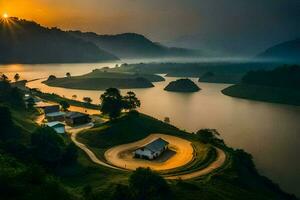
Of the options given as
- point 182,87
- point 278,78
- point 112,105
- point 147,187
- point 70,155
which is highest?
point 278,78

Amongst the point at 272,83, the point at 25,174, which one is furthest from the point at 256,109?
the point at 25,174

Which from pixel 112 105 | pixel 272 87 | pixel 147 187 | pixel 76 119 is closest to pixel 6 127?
pixel 76 119

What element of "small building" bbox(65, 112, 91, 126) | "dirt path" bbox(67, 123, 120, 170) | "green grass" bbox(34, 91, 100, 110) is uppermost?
"small building" bbox(65, 112, 91, 126)

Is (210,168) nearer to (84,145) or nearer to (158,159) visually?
(158,159)

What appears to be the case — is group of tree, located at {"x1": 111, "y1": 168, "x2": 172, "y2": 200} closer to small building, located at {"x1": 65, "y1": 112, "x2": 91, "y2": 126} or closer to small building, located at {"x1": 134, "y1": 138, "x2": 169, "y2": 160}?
small building, located at {"x1": 134, "y1": 138, "x2": 169, "y2": 160}

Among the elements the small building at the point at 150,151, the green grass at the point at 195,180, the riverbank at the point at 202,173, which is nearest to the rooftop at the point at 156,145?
the small building at the point at 150,151

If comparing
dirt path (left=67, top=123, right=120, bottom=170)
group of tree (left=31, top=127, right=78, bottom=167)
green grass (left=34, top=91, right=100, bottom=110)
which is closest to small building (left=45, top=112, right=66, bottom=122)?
dirt path (left=67, top=123, right=120, bottom=170)
